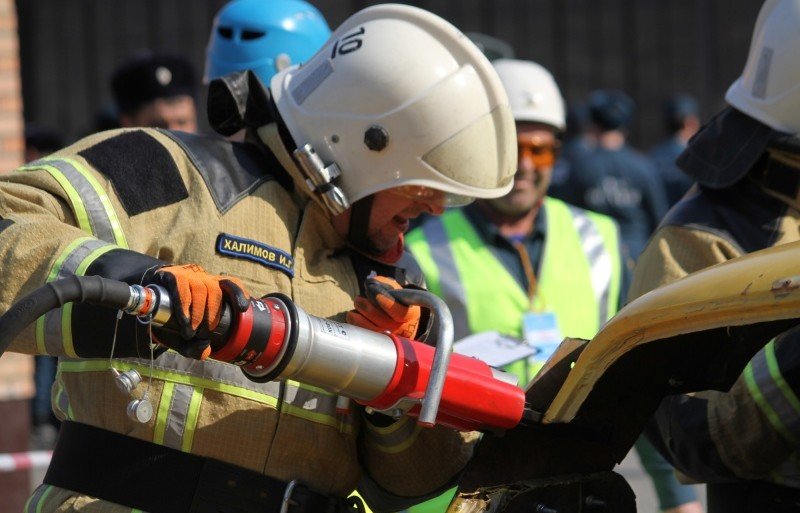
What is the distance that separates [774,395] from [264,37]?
2.34 meters

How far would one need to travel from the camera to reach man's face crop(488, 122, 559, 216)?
17.7 feet

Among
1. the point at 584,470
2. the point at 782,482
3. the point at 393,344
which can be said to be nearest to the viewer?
the point at 393,344

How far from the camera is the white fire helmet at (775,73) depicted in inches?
143

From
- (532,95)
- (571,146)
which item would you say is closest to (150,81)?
(532,95)

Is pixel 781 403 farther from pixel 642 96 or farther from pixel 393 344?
pixel 642 96

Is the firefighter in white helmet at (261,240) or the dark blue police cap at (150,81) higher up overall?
the firefighter in white helmet at (261,240)

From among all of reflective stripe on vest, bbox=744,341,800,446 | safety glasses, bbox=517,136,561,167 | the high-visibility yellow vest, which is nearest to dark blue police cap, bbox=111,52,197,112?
the high-visibility yellow vest

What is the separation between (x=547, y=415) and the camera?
287 centimetres

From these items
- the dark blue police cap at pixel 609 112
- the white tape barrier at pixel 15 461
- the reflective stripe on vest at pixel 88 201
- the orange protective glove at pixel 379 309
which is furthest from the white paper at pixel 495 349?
the dark blue police cap at pixel 609 112

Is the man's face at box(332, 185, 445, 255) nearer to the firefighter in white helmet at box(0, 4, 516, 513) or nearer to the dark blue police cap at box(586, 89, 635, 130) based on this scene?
the firefighter in white helmet at box(0, 4, 516, 513)

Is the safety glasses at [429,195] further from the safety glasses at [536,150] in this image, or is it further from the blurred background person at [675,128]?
the blurred background person at [675,128]

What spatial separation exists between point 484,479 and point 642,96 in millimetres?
11816

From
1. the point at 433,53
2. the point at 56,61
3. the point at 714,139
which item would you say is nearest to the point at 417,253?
the point at 714,139

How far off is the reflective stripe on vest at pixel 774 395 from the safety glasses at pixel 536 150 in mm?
2383
